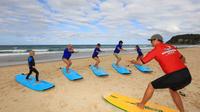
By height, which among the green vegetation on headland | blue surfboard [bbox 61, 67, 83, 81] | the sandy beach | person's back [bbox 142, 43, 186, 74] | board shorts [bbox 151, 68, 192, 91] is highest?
the green vegetation on headland

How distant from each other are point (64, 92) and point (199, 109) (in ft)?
16.9

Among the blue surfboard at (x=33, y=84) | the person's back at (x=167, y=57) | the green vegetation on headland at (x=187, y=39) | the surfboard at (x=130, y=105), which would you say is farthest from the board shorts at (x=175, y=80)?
the green vegetation on headland at (x=187, y=39)

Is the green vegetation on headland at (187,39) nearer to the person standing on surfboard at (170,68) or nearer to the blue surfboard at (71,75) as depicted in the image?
the blue surfboard at (71,75)

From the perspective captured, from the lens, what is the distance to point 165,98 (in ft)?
26.1

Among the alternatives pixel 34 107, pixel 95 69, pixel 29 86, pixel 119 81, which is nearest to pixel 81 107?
pixel 34 107

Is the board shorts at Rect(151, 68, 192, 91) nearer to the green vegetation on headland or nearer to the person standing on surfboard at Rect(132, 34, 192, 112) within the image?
the person standing on surfboard at Rect(132, 34, 192, 112)

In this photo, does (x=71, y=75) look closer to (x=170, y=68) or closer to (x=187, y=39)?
(x=170, y=68)

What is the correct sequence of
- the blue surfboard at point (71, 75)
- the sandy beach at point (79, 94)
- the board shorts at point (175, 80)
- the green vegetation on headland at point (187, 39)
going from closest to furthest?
the board shorts at point (175, 80) < the sandy beach at point (79, 94) < the blue surfboard at point (71, 75) < the green vegetation on headland at point (187, 39)

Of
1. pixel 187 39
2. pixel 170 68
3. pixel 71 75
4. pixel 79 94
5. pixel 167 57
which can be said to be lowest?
pixel 79 94

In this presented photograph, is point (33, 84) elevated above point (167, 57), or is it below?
below

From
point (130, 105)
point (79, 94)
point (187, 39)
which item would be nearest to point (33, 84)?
point (79, 94)

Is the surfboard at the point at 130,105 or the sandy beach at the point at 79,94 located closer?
the surfboard at the point at 130,105

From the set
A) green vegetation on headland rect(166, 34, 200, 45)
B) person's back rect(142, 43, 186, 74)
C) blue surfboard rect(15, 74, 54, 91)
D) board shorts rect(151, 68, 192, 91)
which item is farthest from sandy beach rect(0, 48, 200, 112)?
green vegetation on headland rect(166, 34, 200, 45)

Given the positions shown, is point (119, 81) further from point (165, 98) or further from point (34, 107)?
point (34, 107)
